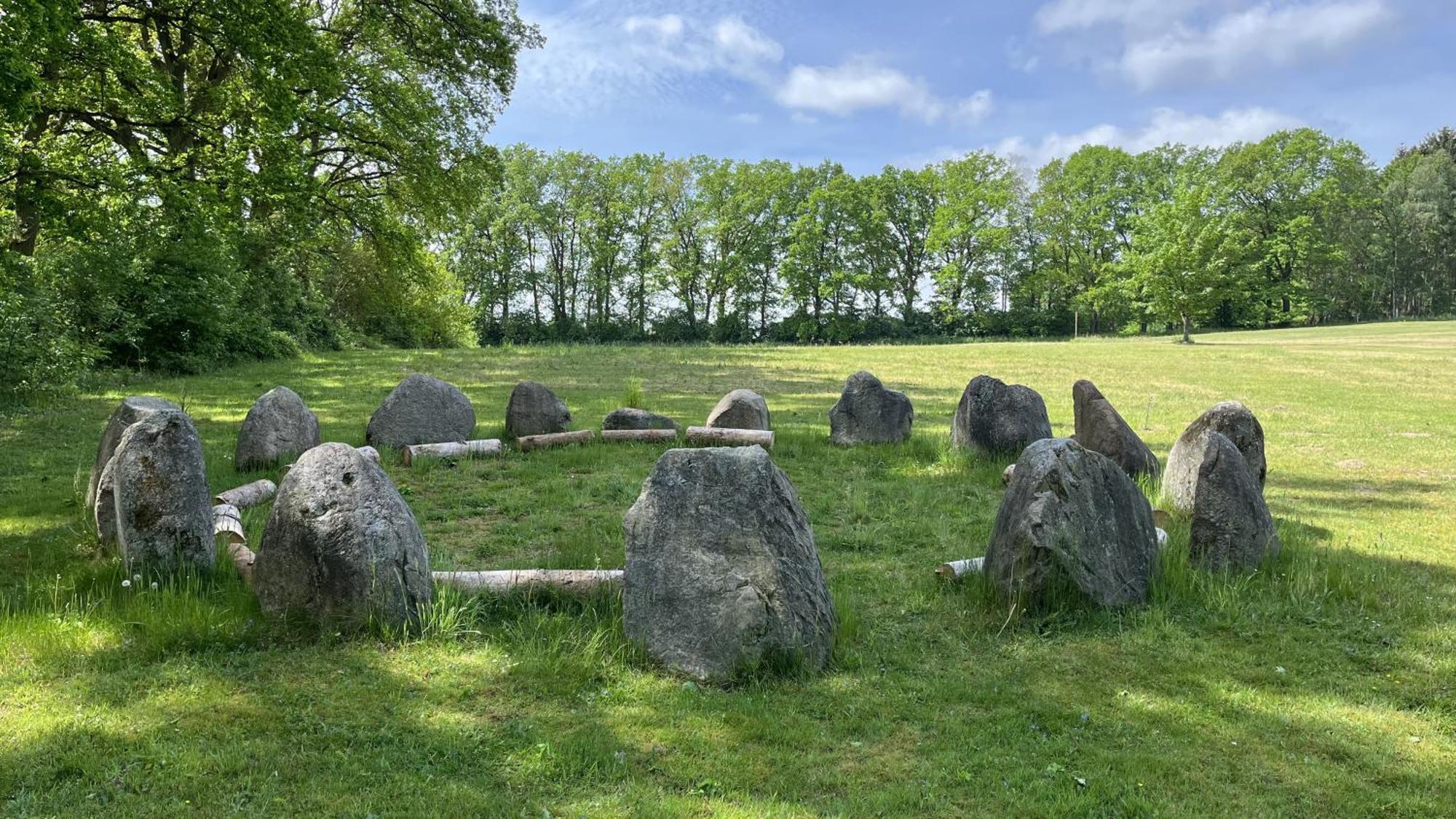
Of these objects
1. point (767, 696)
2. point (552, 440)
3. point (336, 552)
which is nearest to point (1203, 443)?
point (767, 696)

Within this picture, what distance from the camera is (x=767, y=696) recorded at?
4766 mm

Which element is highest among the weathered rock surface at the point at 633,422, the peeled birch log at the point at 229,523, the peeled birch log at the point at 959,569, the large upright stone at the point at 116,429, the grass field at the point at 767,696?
the large upright stone at the point at 116,429

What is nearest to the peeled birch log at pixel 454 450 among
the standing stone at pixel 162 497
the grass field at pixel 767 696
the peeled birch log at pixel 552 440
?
the peeled birch log at pixel 552 440

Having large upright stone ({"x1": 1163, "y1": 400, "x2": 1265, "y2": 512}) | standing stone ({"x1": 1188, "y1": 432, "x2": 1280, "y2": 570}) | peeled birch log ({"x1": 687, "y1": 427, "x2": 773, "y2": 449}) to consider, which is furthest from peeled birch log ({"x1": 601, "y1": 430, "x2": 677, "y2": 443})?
standing stone ({"x1": 1188, "y1": 432, "x2": 1280, "y2": 570})

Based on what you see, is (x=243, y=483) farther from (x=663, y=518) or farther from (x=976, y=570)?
(x=976, y=570)

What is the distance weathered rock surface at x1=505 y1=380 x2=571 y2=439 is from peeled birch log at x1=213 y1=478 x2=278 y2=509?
173 inches

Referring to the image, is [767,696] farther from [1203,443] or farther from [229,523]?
[1203,443]

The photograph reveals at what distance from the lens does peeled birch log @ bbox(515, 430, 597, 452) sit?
40.0 feet

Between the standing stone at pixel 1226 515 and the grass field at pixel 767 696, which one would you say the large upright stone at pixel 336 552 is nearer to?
the grass field at pixel 767 696

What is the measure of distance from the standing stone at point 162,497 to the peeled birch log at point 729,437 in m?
7.23

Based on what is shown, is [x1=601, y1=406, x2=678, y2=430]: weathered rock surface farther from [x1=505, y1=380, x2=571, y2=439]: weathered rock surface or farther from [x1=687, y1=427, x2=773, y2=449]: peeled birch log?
[x1=687, y1=427, x2=773, y2=449]: peeled birch log

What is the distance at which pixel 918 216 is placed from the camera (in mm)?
Result: 70125

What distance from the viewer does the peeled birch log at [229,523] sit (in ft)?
22.3

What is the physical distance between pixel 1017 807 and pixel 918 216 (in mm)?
70426
